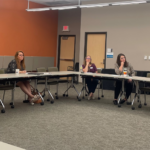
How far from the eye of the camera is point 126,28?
333 inches

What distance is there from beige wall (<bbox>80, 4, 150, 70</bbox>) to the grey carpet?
3164 mm

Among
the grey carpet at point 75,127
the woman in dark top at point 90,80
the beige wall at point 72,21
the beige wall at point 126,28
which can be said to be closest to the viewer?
the grey carpet at point 75,127

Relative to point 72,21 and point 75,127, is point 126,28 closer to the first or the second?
point 72,21

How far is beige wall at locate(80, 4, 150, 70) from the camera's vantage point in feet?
26.7

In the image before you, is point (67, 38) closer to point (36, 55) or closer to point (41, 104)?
point (36, 55)

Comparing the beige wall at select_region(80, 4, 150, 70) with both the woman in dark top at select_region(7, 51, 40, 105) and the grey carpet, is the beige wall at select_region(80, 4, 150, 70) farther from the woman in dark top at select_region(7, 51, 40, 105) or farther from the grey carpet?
the woman in dark top at select_region(7, 51, 40, 105)

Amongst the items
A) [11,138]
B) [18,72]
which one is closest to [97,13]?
[18,72]

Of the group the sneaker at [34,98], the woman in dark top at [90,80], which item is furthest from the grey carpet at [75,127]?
the woman in dark top at [90,80]

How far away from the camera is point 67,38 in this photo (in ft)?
33.5

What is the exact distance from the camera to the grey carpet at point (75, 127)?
118 inches

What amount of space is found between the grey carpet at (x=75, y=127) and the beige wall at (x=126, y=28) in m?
3.16

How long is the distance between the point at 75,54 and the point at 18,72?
201 inches

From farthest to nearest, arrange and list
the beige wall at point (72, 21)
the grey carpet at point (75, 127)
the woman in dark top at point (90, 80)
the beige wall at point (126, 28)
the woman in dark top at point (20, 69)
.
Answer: the beige wall at point (72, 21) → the beige wall at point (126, 28) → the woman in dark top at point (90, 80) → the woman in dark top at point (20, 69) → the grey carpet at point (75, 127)

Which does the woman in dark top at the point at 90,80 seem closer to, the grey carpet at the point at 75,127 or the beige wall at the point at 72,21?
the grey carpet at the point at 75,127
